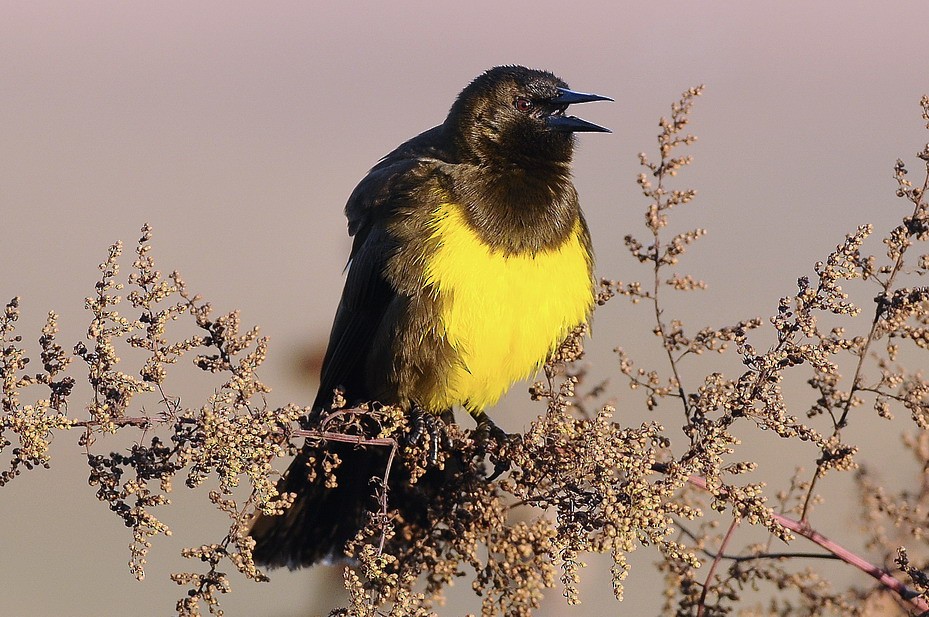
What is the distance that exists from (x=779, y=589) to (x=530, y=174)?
1932 mm

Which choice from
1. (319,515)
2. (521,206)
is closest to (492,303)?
(521,206)

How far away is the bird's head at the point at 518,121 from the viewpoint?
422 centimetres

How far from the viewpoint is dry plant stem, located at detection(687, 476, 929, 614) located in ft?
7.48

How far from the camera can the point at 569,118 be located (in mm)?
4242

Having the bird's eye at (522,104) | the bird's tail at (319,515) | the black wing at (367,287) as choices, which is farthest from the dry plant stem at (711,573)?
the bird's eye at (522,104)

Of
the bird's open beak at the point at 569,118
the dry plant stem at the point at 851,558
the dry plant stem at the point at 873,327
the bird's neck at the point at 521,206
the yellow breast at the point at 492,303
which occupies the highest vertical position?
the bird's open beak at the point at 569,118

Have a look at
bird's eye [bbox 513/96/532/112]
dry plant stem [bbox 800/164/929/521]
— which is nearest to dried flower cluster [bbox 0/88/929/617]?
dry plant stem [bbox 800/164/929/521]

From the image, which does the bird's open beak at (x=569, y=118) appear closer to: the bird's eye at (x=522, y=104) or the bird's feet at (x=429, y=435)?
the bird's eye at (x=522, y=104)

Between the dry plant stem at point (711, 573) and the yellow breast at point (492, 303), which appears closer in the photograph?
the dry plant stem at point (711, 573)

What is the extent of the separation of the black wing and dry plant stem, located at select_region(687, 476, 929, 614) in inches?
74.4

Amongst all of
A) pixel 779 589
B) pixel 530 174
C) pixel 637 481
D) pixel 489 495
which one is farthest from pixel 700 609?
pixel 530 174

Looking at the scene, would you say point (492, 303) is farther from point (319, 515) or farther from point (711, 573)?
point (711, 573)

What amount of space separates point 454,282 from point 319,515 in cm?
104

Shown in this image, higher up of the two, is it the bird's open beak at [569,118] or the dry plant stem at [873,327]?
the bird's open beak at [569,118]
